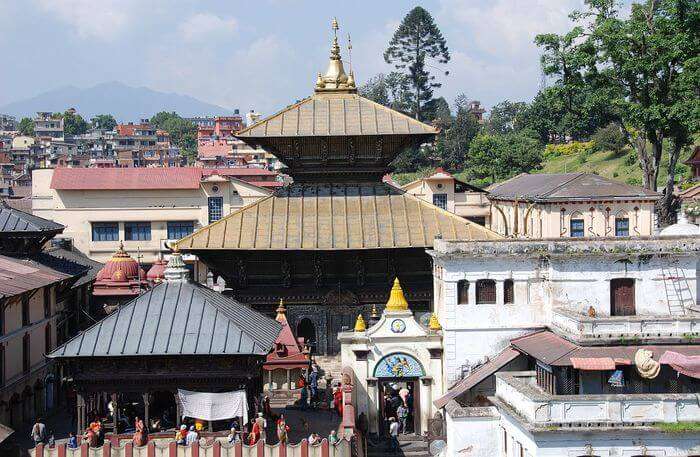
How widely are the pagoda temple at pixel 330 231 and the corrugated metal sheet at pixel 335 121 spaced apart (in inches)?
1.5

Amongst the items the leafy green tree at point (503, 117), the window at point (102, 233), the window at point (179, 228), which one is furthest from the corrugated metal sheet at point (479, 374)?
the leafy green tree at point (503, 117)

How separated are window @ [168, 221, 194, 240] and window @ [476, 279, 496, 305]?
→ 41402 millimetres

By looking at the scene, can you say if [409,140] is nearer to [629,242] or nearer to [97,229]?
[629,242]

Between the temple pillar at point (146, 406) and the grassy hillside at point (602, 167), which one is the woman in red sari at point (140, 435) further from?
the grassy hillside at point (602, 167)

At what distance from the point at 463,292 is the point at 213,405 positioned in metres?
10.1

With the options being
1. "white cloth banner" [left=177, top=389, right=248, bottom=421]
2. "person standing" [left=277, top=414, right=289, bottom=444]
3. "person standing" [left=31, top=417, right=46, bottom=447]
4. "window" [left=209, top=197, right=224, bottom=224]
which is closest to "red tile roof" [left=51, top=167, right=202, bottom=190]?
"window" [left=209, top=197, right=224, bottom=224]

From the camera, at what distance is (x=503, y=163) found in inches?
3841

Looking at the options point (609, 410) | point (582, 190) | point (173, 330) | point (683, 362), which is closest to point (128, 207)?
Result: point (582, 190)

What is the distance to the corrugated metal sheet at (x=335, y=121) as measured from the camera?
41438 mm

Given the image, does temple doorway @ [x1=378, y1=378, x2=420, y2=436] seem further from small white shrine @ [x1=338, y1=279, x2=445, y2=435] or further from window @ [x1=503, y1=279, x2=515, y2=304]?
window @ [x1=503, y1=279, x2=515, y2=304]

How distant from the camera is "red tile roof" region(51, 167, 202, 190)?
74062mm

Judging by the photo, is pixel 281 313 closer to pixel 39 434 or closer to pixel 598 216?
pixel 39 434

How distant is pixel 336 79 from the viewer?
44.7m

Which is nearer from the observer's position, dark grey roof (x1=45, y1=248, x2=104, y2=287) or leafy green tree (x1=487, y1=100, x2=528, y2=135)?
dark grey roof (x1=45, y1=248, x2=104, y2=287)
